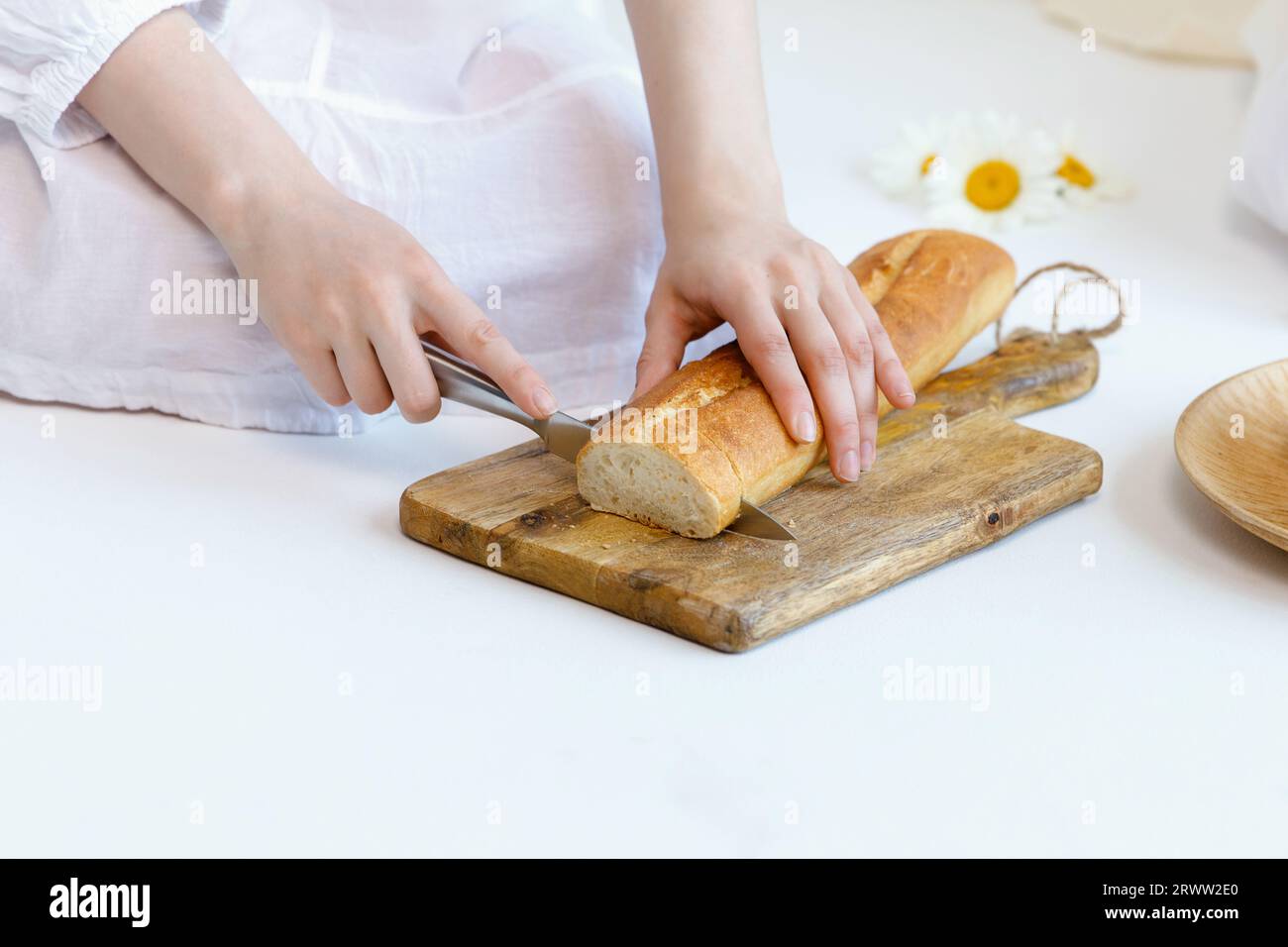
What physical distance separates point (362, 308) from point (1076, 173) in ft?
4.10

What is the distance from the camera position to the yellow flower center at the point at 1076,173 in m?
2.00

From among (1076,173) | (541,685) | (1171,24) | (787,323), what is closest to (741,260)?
(787,323)

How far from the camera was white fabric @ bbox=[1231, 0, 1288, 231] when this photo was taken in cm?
175

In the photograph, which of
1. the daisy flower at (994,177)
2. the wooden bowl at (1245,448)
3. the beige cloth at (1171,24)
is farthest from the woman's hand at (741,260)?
the beige cloth at (1171,24)

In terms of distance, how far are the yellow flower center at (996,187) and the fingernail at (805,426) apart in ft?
3.19

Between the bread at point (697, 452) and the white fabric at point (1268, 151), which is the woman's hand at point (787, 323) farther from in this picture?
the white fabric at point (1268, 151)

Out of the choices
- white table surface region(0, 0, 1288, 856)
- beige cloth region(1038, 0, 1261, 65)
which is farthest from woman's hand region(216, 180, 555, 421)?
beige cloth region(1038, 0, 1261, 65)

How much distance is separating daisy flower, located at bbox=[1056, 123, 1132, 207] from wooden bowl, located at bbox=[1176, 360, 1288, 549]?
30.7 inches

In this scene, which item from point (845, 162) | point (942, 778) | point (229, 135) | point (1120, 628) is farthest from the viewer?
point (845, 162)

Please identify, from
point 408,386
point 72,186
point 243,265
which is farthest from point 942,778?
point 72,186

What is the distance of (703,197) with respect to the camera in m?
1.26

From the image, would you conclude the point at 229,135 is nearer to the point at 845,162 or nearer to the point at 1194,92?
the point at 845,162

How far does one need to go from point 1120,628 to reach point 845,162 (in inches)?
50.0

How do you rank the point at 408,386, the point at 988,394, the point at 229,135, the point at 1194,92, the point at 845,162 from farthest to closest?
the point at 1194,92
the point at 845,162
the point at 988,394
the point at 229,135
the point at 408,386
